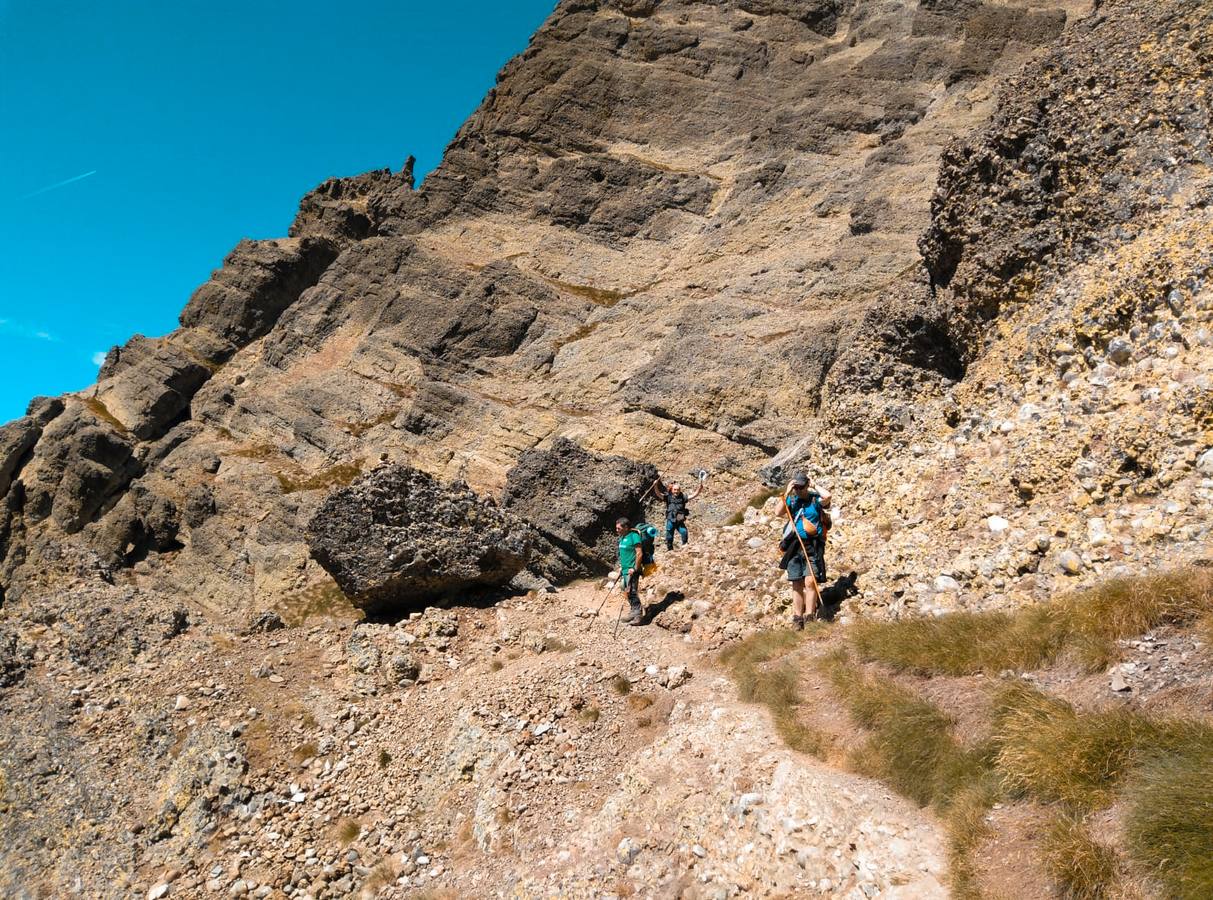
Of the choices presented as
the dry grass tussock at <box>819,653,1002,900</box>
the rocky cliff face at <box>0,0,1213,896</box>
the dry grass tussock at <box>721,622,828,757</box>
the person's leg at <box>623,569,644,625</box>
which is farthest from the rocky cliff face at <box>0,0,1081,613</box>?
the dry grass tussock at <box>819,653,1002,900</box>

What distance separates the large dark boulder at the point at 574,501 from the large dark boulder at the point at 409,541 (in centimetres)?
513

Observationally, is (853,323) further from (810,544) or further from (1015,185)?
(810,544)

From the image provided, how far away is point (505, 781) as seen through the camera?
1267cm

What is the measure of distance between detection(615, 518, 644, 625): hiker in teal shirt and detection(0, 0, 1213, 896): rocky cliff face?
2.20ft

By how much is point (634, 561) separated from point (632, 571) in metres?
0.29

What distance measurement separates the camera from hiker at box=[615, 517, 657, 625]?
693 inches

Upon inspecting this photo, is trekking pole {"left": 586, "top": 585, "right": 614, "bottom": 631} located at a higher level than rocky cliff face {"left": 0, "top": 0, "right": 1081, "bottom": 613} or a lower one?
lower

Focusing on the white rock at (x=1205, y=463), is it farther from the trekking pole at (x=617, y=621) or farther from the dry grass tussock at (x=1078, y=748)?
the trekking pole at (x=617, y=621)

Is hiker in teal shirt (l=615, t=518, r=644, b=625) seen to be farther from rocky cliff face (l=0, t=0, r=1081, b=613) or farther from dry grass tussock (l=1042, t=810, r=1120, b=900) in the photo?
rocky cliff face (l=0, t=0, r=1081, b=613)

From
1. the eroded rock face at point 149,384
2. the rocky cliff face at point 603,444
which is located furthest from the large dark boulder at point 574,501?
the eroded rock face at point 149,384

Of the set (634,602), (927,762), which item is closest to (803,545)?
(634,602)

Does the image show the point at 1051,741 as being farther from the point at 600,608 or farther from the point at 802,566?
the point at 600,608

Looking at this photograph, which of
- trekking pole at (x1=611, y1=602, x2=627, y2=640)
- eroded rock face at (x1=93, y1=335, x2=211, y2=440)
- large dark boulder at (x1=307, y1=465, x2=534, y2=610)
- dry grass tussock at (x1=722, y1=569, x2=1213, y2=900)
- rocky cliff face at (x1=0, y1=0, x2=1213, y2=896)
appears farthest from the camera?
eroded rock face at (x1=93, y1=335, x2=211, y2=440)

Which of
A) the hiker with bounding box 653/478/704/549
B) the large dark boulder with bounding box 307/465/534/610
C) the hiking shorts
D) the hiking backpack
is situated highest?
the large dark boulder with bounding box 307/465/534/610
